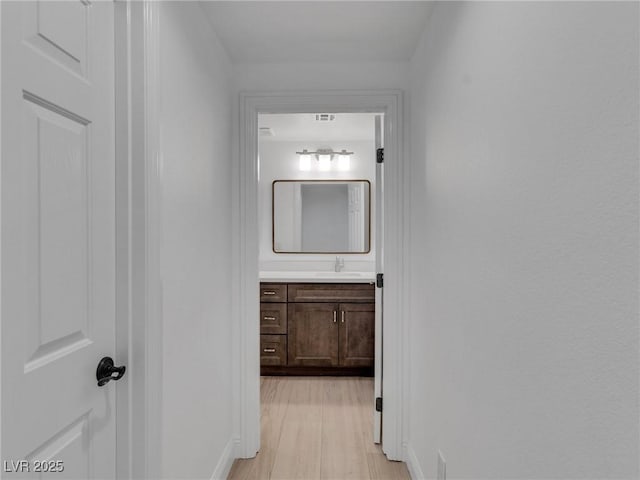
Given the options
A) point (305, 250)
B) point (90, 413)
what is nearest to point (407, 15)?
point (90, 413)

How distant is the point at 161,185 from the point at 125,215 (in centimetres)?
17

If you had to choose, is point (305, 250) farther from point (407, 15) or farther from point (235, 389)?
point (407, 15)

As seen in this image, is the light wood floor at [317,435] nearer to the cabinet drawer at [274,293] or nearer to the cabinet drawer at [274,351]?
the cabinet drawer at [274,351]

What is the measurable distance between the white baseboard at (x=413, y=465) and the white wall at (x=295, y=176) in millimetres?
2112

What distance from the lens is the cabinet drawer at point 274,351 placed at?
360cm

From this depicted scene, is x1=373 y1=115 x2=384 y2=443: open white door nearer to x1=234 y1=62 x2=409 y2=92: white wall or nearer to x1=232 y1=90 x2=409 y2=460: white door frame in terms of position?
x1=232 y1=90 x2=409 y2=460: white door frame

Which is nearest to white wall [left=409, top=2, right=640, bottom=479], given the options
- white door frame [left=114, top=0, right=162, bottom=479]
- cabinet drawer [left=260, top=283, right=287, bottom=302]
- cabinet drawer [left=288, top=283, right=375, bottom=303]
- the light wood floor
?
the light wood floor

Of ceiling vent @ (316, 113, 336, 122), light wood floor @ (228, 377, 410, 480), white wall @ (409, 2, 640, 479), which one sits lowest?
light wood floor @ (228, 377, 410, 480)

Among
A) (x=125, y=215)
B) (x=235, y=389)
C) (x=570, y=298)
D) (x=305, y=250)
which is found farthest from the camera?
(x=305, y=250)

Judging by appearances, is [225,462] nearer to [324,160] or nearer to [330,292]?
[330,292]

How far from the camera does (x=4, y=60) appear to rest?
0.76 m

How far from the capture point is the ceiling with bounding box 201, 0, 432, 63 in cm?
175

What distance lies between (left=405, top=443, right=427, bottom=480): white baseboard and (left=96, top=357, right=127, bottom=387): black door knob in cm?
151

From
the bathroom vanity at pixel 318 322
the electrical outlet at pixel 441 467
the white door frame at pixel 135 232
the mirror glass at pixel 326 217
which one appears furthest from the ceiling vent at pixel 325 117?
the electrical outlet at pixel 441 467
